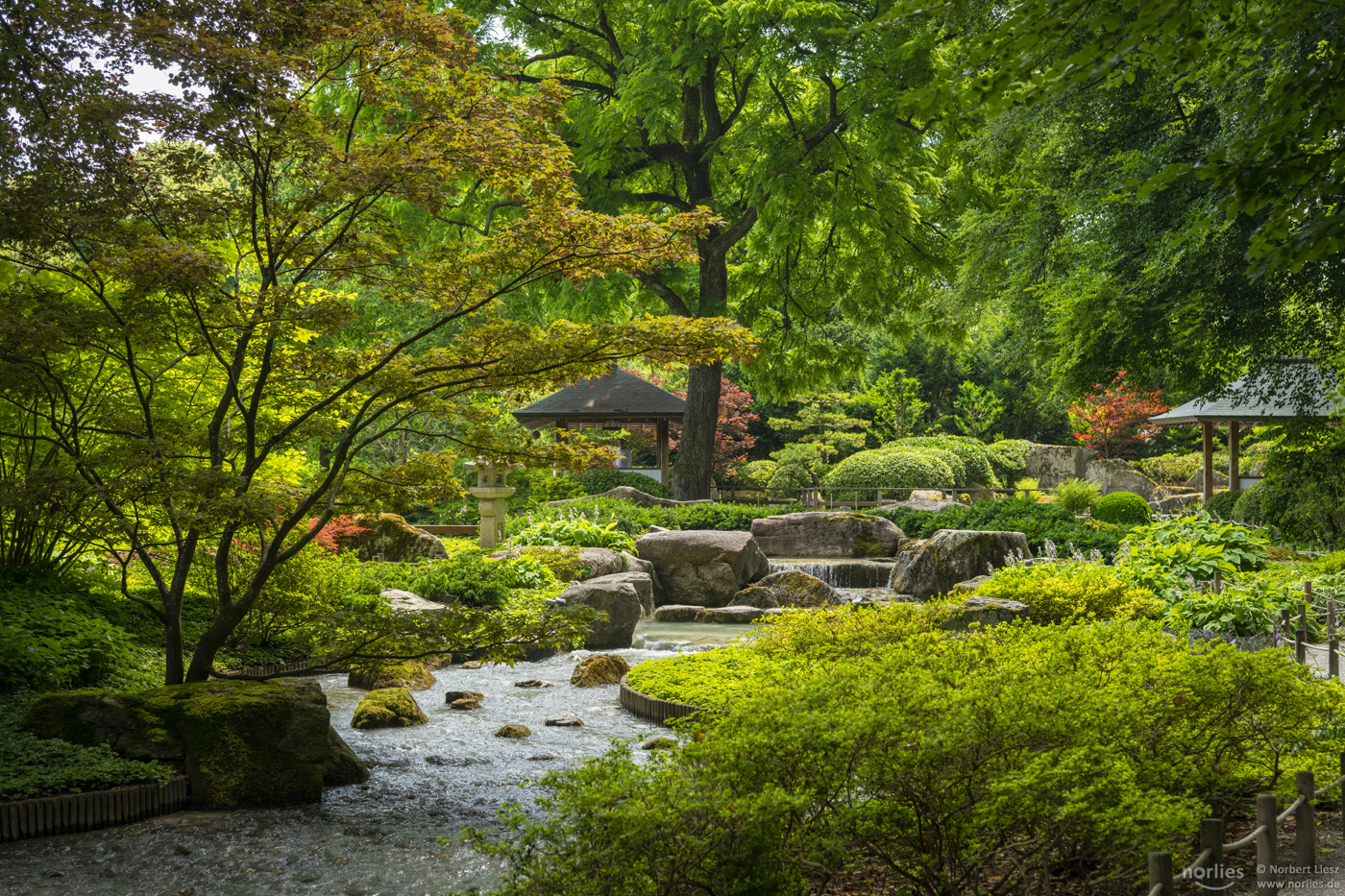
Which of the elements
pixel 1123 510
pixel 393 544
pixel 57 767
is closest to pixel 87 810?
pixel 57 767

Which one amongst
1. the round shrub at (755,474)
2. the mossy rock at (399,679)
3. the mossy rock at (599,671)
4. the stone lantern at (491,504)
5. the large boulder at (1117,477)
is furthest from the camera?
the large boulder at (1117,477)

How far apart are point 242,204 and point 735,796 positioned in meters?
4.74

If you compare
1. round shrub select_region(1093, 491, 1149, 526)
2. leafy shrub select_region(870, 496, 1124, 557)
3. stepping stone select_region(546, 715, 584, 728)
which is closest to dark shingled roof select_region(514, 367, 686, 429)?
leafy shrub select_region(870, 496, 1124, 557)

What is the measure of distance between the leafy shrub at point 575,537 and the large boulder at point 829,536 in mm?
3682

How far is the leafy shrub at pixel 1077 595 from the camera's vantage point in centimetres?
791

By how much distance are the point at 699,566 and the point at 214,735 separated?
28.3 ft

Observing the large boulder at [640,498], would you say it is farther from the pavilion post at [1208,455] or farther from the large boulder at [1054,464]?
the large boulder at [1054,464]

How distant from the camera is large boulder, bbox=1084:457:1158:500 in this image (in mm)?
27812

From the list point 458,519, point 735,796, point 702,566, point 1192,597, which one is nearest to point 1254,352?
point 1192,597

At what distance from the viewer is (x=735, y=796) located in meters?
3.13

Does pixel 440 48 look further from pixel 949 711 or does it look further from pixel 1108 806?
pixel 1108 806

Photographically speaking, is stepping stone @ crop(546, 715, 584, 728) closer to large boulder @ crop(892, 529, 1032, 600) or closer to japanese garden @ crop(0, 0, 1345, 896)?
japanese garden @ crop(0, 0, 1345, 896)

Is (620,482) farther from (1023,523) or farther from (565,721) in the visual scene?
(565,721)

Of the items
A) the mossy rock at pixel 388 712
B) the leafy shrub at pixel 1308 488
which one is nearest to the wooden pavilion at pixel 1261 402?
the leafy shrub at pixel 1308 488
